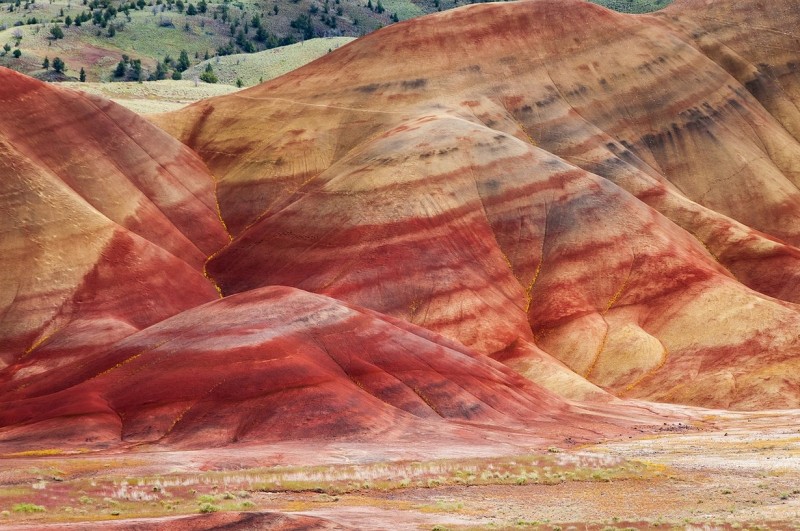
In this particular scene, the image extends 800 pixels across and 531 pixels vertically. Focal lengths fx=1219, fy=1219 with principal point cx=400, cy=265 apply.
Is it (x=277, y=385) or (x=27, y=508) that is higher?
(x=27, y=508)

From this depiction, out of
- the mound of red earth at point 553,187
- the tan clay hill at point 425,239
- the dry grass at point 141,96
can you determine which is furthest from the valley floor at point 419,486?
the dry grass at point 141,96

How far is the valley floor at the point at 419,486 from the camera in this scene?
126ft

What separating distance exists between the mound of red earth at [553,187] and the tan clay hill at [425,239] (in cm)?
28

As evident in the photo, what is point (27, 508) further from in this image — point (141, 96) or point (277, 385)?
point (141, 96)

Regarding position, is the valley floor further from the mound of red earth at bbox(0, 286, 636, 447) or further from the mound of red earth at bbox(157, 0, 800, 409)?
the mound of red earth at bbox(157, 0, 800, 409)

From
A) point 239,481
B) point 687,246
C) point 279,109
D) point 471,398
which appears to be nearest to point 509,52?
point 279,109

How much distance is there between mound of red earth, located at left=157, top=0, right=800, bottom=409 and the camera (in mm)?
91875

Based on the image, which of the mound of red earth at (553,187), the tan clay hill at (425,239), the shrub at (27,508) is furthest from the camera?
the mound of red earth at (553,187)

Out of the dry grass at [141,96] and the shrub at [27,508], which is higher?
the shrub at [27,508]

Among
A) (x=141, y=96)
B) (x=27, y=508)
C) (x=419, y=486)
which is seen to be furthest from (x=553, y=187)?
(x=141, y=96)

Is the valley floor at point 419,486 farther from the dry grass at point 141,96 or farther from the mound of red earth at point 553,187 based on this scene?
the dry grass at point 141,96

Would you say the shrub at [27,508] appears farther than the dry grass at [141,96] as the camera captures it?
No

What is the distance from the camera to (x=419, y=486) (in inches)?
1885

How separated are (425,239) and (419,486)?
5116cm
